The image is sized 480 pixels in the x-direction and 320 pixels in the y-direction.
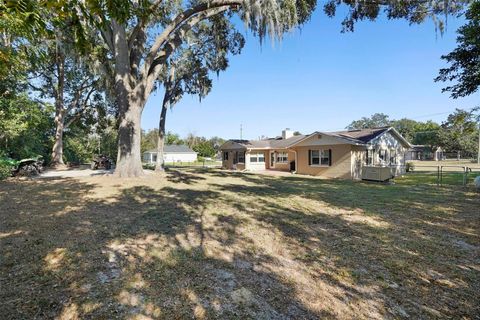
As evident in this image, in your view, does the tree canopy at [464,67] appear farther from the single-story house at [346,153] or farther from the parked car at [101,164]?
the parked car at [101,164]

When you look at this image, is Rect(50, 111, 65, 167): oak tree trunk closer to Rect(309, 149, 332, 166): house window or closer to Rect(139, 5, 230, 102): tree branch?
Rect(139, 5, 230, 102): tree branch

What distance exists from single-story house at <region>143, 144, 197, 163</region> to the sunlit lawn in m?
52.3

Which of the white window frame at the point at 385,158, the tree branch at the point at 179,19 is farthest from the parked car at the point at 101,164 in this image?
the white window frame at the point at 385,158

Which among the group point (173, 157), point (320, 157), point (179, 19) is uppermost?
point (179, 19)

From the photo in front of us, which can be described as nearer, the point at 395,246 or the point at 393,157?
the point at 395,246

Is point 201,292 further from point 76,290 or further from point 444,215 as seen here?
point 444,215

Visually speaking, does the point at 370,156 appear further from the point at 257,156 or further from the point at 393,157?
the point at 257,156

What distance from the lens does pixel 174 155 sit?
192 ft

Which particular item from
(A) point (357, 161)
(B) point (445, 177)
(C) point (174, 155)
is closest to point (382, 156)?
(A) point (357, 161)

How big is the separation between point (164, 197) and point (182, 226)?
10.9 feet

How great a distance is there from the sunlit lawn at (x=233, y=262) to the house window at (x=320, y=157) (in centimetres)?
1255

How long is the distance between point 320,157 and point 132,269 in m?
18.3

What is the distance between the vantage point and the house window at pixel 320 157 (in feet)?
63.3

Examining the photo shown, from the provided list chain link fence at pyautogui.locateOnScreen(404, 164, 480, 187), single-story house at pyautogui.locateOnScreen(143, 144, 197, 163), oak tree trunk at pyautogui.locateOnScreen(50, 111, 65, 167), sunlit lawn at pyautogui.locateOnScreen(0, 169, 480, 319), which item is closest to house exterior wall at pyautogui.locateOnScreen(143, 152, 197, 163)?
single-story house at pyautogui.locateOnScreen(143, 144, 197, 163)
